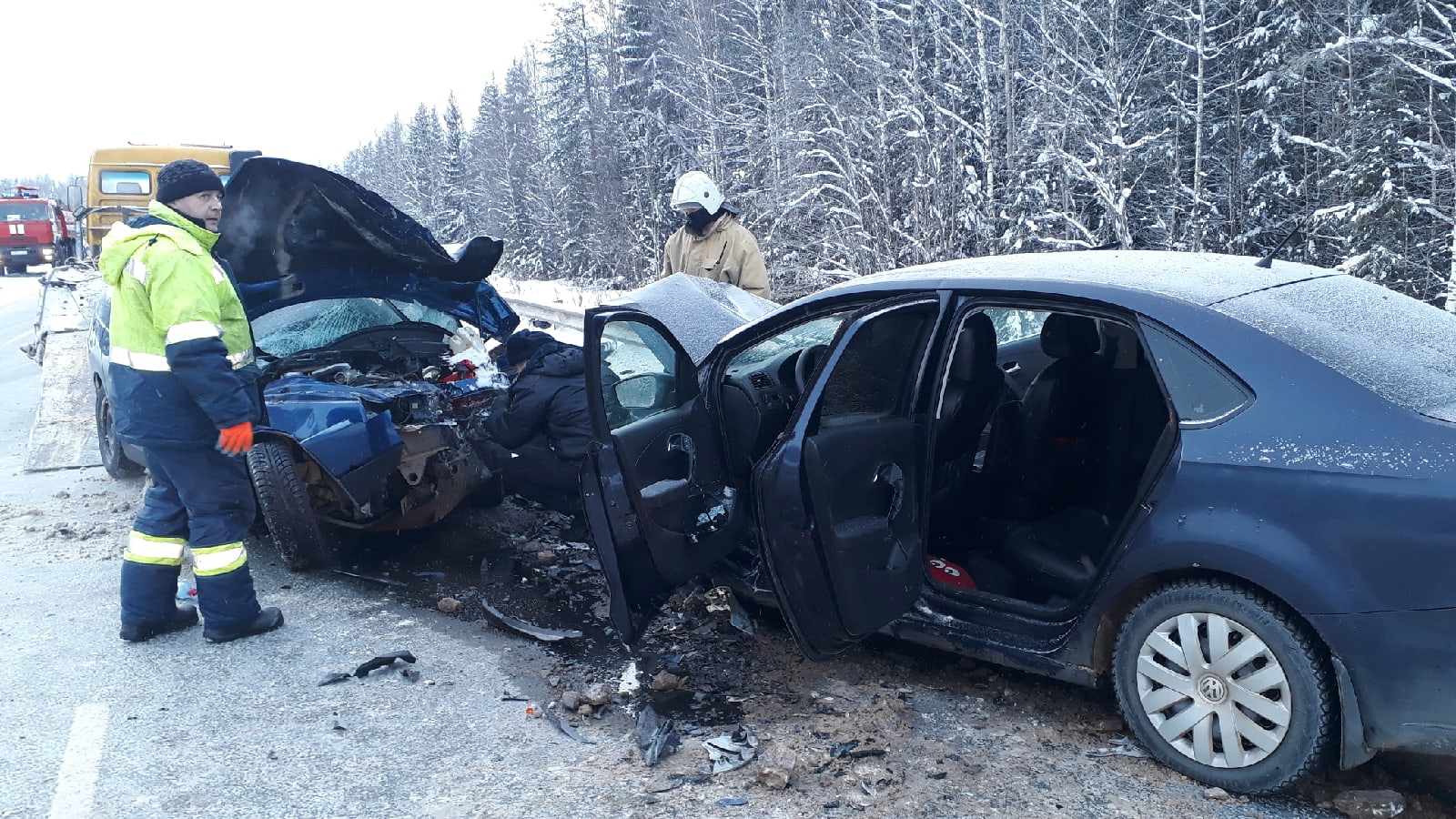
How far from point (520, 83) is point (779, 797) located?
49.4 metres

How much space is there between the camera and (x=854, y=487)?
3088 millimetres

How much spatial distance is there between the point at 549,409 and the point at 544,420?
0.07 meters

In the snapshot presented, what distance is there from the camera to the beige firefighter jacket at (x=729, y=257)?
6.51 metres

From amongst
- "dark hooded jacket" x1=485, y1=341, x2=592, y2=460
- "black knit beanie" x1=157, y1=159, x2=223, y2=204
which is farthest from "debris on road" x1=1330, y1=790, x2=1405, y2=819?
"black knit beanie" x1=157, y1=159, x2=223, y2=204

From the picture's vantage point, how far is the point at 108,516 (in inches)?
229

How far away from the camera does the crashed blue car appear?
4.69 m

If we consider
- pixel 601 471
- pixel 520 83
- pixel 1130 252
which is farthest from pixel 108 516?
pixel 520 83

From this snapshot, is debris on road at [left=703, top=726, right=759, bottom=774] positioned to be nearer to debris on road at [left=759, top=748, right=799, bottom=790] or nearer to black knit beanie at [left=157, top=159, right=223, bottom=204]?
debris on road at [left=759, top=748, right=799, bottom=790]

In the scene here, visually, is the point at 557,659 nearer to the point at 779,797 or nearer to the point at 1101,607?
the point at 779,797

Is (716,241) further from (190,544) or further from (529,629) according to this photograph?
(190,544)

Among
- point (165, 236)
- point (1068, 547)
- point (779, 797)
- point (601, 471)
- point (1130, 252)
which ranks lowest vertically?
point (779, 797)

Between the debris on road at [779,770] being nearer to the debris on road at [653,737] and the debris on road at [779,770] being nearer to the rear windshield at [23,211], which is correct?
the debris on road at [653,737]

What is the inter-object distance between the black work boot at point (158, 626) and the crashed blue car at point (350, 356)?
24.6 inches

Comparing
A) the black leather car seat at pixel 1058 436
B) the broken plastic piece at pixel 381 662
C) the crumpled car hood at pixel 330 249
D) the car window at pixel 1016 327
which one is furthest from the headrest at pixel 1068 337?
the crumpled car hood at pixel 330 249
